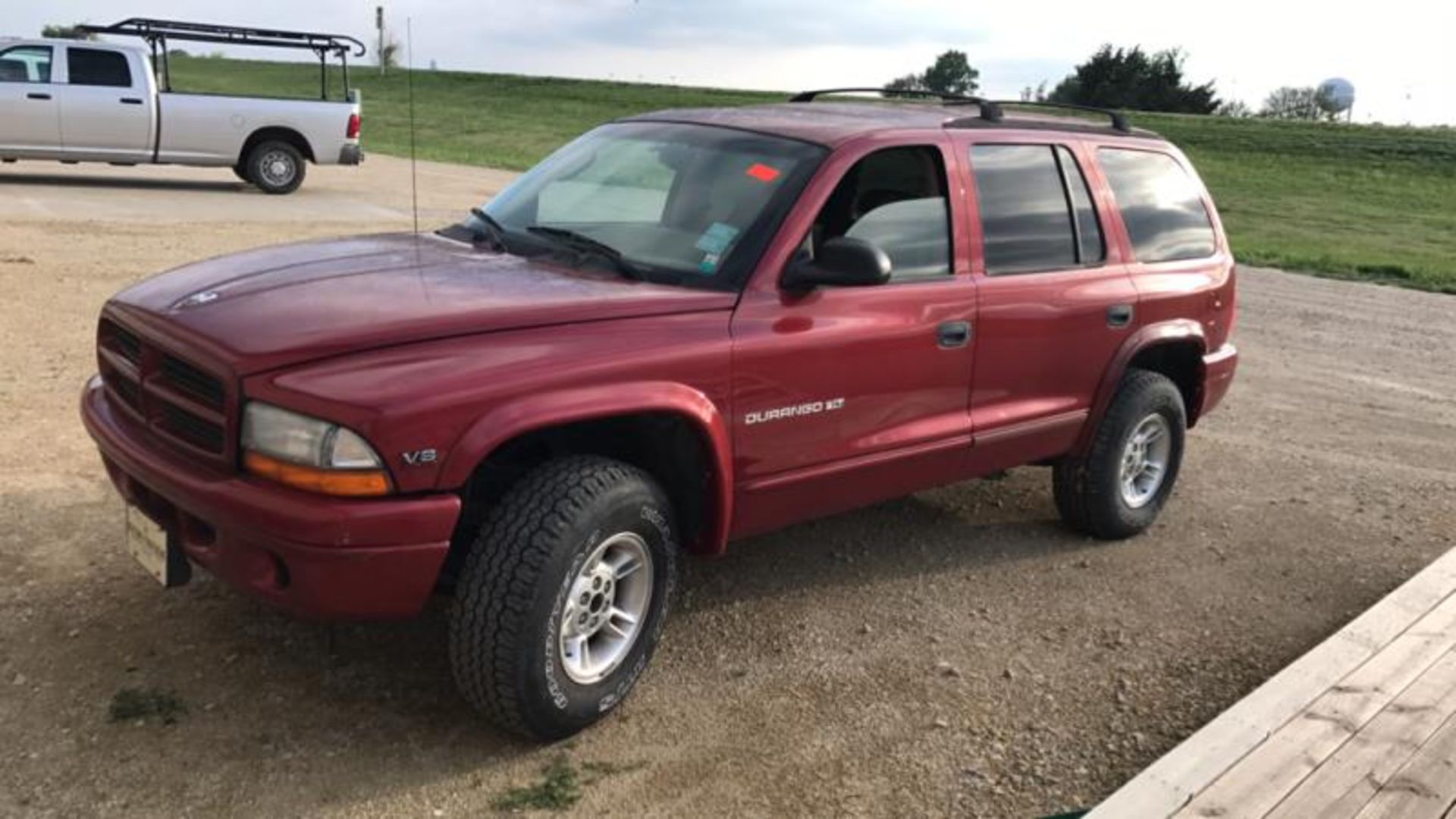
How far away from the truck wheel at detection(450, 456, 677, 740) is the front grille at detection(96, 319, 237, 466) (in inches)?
28.2

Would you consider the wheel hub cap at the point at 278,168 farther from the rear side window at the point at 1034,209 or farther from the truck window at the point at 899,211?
the truck window at the point at 899,211

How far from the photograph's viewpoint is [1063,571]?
5.04 m

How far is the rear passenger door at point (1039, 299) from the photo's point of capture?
14.8 feet

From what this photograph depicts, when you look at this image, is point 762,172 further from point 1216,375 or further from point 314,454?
point 1216,375

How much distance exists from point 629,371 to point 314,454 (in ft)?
2.81

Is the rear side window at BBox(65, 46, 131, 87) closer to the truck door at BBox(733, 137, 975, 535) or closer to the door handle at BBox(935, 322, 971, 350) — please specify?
the truck door at BBox(733, 137, 975, 535)

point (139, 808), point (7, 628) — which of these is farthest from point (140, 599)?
point (139, 808)

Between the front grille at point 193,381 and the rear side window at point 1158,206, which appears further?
the rear side window at point 1158,206

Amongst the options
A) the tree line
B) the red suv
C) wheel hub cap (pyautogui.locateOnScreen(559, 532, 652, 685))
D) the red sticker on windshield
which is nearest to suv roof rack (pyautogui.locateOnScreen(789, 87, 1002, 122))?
the red suv

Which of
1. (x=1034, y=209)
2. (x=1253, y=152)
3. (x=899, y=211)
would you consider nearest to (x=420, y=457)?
(x=899, y=211)

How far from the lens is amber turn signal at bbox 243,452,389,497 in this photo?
2.96 meters

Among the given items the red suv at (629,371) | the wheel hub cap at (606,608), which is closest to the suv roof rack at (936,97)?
the red suv at (629,371)

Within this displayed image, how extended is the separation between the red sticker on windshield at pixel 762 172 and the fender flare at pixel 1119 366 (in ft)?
5.97

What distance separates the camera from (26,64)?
1519cm
